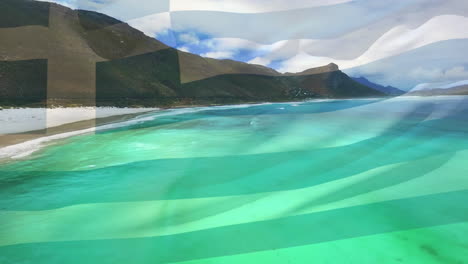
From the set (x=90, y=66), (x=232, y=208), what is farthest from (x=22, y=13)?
(x=232, y=208)

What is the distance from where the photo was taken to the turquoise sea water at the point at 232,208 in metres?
5.04

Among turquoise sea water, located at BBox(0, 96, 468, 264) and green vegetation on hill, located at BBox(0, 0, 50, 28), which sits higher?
green vegetation on hill, located at BBox(0, 0, 50, 28)

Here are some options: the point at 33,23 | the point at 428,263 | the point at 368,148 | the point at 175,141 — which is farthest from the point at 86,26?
the point at 428,263

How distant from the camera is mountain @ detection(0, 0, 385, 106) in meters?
53.3

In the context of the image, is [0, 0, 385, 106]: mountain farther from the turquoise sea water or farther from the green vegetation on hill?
the turquoise sea water

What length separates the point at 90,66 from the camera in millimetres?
74188

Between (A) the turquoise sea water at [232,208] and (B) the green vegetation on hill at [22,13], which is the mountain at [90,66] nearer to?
(B) the green vegetation on hill at [22,13]

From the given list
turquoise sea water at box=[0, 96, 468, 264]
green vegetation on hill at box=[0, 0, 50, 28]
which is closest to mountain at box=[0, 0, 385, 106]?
green vegetation on hill at box=[0, 0, 50, 28]

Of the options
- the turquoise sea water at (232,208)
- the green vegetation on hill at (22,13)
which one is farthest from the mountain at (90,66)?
the turquoise sea water at (232,208)

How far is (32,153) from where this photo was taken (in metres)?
12.4

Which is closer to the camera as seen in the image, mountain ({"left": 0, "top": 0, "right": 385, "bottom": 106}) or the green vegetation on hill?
mountain ({"left": 0, "top": 0, "right": 385, "bottom": 106})

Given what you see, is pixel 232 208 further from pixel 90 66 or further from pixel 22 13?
pixel 22 13

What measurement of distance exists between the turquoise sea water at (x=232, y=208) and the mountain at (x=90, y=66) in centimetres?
3932

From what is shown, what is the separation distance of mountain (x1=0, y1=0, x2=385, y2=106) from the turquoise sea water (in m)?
39.3
